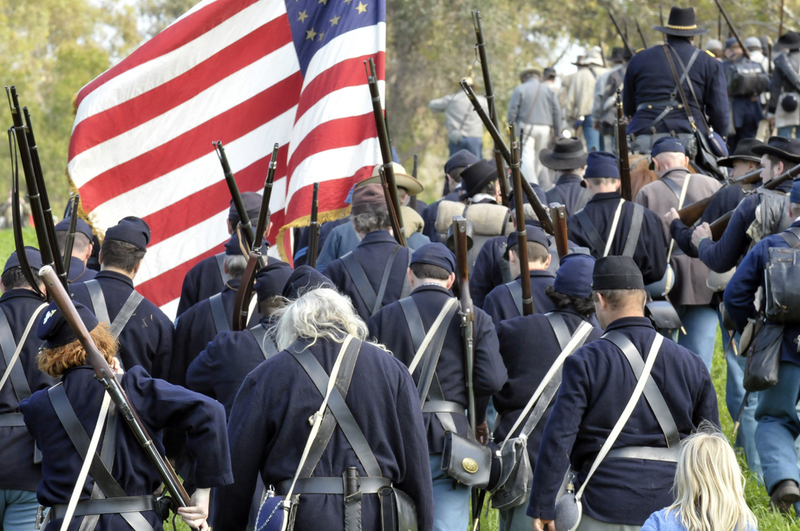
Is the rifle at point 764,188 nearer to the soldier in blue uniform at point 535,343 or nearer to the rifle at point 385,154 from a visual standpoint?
the soldier in blue uniform at point 535,343

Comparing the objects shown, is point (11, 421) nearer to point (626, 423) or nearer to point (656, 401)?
point (626, 423)

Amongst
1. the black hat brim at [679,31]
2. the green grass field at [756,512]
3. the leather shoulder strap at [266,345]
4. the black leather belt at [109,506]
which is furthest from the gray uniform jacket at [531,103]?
the black leather belt at [109,506]

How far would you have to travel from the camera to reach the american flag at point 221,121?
281 inches

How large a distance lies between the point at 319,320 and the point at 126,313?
2156 millimetres

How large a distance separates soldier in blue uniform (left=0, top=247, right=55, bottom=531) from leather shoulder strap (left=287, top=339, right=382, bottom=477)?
1.80 meters

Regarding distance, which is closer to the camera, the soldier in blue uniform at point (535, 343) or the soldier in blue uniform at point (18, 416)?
the soldier in blue uniform at point (18, 416)

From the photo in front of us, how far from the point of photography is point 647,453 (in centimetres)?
442

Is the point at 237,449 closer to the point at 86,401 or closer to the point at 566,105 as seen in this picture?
the point at 86,401

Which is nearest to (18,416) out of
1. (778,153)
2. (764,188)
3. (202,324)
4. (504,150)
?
(202,324)

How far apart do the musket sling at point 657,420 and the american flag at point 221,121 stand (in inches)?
121

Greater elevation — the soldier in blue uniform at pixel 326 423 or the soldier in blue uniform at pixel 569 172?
the soldier in blue uniform at pixel 326 423

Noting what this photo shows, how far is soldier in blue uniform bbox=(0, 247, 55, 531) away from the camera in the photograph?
16.5 ft

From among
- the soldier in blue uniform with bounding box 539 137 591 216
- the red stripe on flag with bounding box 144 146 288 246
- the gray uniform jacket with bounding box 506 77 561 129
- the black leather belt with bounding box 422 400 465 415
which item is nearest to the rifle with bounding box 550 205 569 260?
the black leather belt with bounding box 422 400 465 415

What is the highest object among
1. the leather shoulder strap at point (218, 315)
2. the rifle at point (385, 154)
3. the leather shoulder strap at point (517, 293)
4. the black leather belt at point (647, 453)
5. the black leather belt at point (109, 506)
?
the rifle at point (385, 154)
